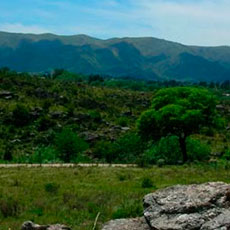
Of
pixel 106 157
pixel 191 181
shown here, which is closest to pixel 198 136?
pixel 106 157

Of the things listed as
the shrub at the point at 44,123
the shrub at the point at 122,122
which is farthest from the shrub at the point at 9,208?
the shrub at the point at 122,122

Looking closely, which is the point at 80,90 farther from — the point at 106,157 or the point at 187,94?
the point at 187,94

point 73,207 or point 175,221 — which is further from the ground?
point 175,221

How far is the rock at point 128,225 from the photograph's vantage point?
12539mm

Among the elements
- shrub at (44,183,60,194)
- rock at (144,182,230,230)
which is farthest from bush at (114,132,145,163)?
rock at (144,182,230,230)

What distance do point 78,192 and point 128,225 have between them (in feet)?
36.5

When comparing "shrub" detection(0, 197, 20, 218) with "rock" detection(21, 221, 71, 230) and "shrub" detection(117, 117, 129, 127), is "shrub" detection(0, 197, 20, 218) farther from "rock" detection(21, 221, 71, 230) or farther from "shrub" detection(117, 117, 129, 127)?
"shrub" detection(117, 117, 129, 127)

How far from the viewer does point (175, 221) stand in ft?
37.1

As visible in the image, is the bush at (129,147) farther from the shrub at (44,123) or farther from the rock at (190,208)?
the rock at (190,208)

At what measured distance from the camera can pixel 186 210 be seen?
1160 cm

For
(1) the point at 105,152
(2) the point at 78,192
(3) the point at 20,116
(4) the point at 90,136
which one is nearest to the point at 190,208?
(2) the point at 78,192

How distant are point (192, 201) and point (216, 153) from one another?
63.3 meters

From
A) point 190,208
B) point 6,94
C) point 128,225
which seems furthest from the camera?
point 6,94

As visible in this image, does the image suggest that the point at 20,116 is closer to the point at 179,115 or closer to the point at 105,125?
the point at 105,125
